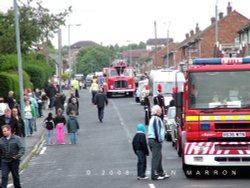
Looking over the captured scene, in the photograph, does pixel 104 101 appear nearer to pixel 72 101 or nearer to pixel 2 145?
pixel 72 101

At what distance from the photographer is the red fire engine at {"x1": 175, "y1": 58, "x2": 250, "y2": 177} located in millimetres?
18781

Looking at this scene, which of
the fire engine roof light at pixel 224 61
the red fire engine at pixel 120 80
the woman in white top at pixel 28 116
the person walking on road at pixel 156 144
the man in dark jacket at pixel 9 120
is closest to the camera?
the fire engine roof light at pixel 224 61

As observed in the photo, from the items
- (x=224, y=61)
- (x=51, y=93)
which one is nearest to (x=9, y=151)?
(x=224, y=61)

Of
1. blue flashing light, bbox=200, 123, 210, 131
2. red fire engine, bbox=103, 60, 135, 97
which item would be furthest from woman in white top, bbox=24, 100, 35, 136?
red fire engine, bbox=103, 60, 135, 97

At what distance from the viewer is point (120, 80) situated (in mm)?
67312

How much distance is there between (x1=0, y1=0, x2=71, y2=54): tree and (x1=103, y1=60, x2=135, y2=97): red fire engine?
9884mm

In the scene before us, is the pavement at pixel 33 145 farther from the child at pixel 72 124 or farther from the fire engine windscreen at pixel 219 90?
the fire engine windscreen at pixel 219 90

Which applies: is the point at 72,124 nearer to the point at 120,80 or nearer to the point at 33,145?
the point at 33,145

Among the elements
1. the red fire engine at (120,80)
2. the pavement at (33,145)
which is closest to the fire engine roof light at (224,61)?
the pavement at (33,145)

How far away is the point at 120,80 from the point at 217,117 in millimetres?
48642

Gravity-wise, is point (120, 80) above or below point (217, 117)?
above

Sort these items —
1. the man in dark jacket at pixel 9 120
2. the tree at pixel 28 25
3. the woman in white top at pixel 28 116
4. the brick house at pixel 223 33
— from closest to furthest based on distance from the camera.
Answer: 1. the man in dark jacket at pixel 9 120
2. the woman in white top at pixel 28 116
3. the tree at pixel 28 25
4. the brick house at pixel 223 33

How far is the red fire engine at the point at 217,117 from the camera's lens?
18.8 meters

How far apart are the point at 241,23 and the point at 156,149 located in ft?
257
